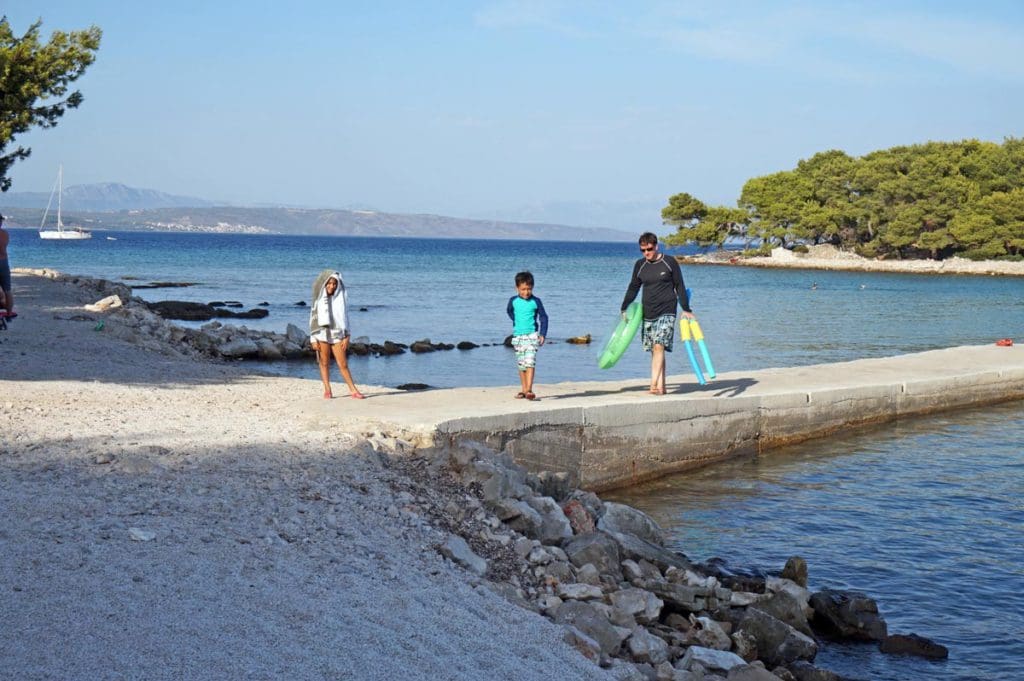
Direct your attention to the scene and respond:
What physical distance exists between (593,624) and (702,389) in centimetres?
811

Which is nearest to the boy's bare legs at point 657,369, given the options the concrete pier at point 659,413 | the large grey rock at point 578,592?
the concrete pier at point 659,413

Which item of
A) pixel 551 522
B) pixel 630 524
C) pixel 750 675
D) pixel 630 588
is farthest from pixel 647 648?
pixel 630 524

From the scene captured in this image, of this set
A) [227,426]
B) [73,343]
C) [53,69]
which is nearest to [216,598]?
[227,426]

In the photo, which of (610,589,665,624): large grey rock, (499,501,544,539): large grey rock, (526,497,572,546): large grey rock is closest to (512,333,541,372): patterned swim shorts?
(526,497,572,546): large grey rock

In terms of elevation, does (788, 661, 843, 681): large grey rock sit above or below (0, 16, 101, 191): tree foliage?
below

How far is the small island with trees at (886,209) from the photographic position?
271ft

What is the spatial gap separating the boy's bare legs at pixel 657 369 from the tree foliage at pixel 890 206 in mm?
76524

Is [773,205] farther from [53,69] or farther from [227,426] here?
[227,426]

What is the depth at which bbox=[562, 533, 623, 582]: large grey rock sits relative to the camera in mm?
8047

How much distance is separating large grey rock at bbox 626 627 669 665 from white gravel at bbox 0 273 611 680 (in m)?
0.63

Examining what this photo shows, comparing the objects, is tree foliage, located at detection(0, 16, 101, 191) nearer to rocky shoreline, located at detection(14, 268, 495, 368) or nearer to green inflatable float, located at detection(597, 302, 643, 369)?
rocky shoreline, located at detection(14, 268, 495, 368)

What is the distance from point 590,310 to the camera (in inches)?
1681

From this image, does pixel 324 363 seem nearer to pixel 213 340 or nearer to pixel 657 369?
pixel 657 369

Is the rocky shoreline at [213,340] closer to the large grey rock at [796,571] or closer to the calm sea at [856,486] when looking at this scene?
the calm sea at [856,486]
